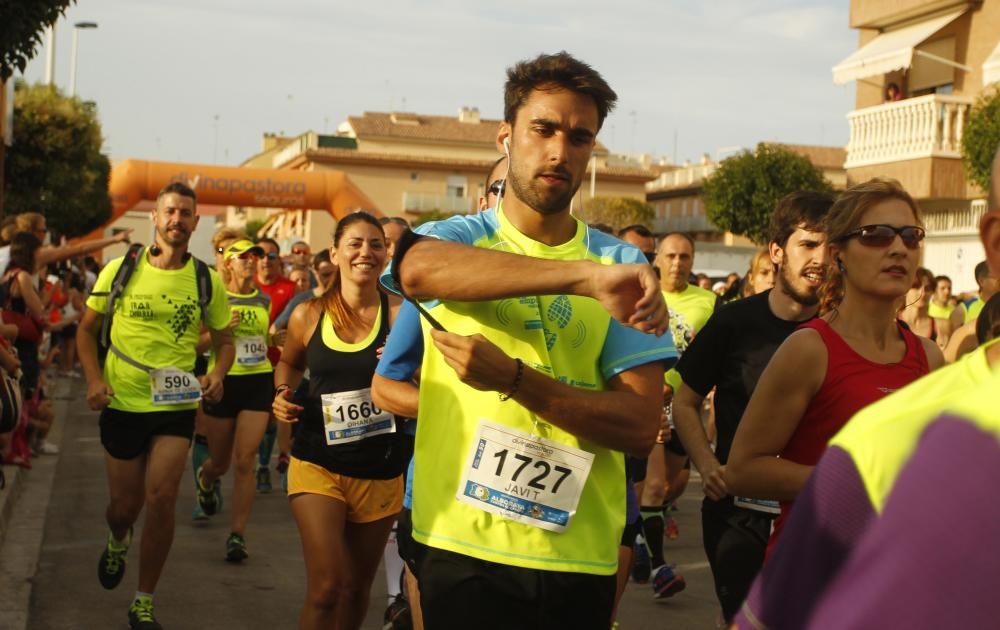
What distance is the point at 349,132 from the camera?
4225 inches

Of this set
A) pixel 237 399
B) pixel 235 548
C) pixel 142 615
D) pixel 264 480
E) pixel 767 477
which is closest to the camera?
pixel 767 477

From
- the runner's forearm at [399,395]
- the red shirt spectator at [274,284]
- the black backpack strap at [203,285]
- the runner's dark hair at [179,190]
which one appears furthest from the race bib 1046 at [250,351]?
the runner's forearm at [399,395]

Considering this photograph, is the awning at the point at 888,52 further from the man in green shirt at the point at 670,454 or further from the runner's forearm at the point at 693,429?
the runner's forearm at the point at 693,429

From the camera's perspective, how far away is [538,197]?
11.0 ft

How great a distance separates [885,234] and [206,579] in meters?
5.65

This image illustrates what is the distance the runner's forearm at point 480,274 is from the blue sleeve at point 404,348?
1.59 feet

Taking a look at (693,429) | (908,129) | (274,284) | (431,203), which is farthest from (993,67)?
(431,203)

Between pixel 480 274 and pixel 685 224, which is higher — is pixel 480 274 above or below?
below

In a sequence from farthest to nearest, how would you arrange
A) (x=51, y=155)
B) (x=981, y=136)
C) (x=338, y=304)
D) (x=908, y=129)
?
(x=51, y=155), (x=908, y=129), (x=981, y=136), (x=338, y=304)

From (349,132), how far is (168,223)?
332 feet

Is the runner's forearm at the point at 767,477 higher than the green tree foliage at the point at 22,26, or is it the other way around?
the green tree foliage at the point at 22,26

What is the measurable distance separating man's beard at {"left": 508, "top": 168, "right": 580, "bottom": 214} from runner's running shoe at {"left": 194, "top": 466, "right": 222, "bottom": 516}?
7136 millimetres

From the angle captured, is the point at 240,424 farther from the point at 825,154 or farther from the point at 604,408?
the point at 825,154

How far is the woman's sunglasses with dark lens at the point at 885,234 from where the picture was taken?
3822 millimetres
